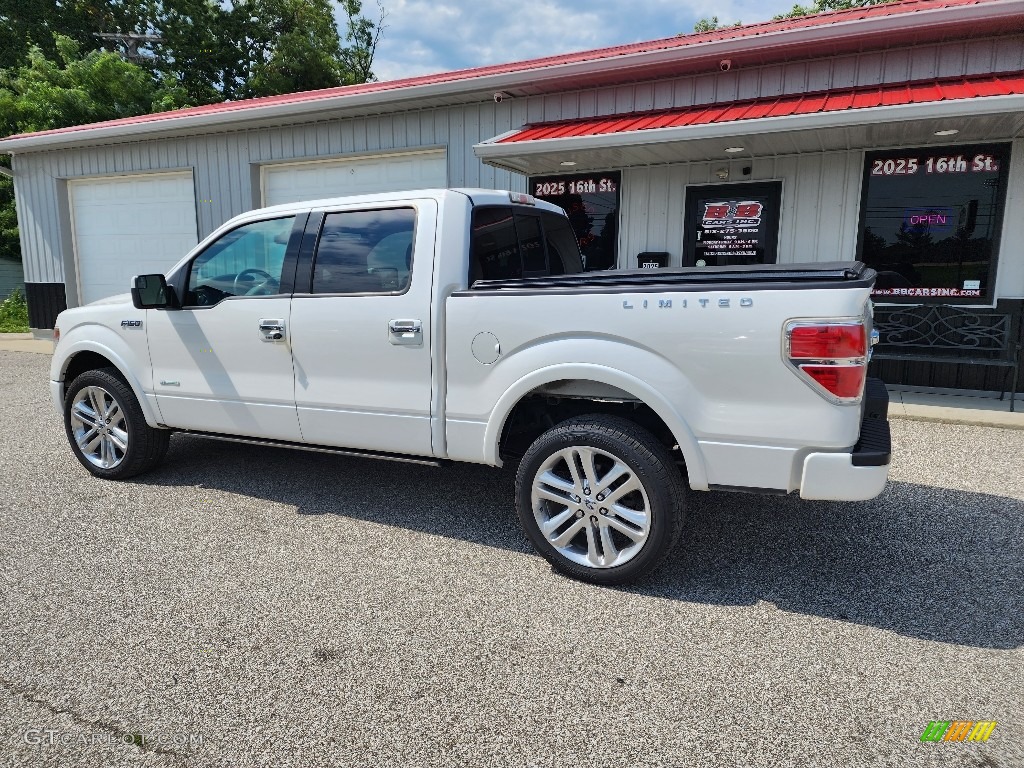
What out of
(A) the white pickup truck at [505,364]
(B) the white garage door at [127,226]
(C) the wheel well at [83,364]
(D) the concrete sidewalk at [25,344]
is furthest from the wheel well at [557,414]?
(D) the concrete sidewalk at [25,344]

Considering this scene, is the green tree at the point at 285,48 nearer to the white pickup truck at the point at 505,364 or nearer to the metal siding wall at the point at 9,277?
the metal siding wall at the point at 9,277

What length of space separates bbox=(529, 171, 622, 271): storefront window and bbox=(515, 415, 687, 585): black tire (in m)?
6.15

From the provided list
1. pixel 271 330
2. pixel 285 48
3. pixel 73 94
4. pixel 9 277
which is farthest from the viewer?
pixel 285 48

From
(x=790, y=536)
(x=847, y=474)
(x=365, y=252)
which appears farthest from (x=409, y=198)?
(x=790, y=536)

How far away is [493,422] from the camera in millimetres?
3438

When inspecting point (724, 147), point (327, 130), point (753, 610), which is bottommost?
point (753, 610)

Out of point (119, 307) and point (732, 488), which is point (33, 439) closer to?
point (119, 307)

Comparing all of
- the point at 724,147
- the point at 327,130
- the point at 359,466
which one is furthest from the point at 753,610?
the point at 327,130

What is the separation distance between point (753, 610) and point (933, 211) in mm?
6368

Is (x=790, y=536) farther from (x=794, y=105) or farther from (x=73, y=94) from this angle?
(x=73, y=94)

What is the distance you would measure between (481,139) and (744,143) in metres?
3.63

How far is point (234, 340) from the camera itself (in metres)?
4.15

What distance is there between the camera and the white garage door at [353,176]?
9844 mm

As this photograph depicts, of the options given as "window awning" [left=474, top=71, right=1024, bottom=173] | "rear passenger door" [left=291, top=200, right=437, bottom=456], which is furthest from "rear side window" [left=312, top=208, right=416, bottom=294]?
"window awning" [left=474, top=71, right=1024, bottom=173]
